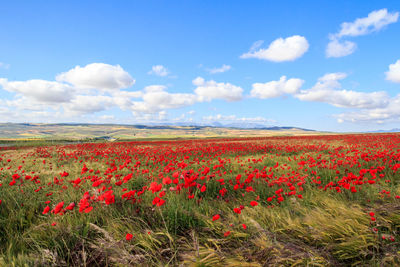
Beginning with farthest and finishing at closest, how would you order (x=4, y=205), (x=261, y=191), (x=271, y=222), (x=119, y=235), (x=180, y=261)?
1. (x=261, y=191)
2. (x=4, y=205)
3. (x=271, y=222)
4. (x=119, y=235)
5. (x=180, y=261)

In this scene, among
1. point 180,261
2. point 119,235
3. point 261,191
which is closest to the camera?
point 180,261

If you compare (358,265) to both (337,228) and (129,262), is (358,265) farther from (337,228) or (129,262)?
→ (129,262)

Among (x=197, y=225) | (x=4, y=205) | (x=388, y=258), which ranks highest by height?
(x=388, y=258)

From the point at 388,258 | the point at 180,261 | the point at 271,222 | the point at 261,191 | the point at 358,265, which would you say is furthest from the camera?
the point at 261,191

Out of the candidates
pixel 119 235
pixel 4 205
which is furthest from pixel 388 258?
pixel 4 205

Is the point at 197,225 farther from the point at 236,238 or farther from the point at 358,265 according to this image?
the point at 358,265

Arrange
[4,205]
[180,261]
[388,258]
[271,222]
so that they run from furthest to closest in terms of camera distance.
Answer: [4,205], [271,222], [180,261], [388,258]

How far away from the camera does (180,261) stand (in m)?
1.93

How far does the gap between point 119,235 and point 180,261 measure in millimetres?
916

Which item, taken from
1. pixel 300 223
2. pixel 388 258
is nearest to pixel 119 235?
pixel 300 223

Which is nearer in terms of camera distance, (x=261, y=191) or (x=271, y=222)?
(x=271, y=222)

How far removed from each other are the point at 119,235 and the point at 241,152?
1129 centimetres

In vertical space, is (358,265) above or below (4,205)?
above

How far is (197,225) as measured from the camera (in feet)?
8.38
